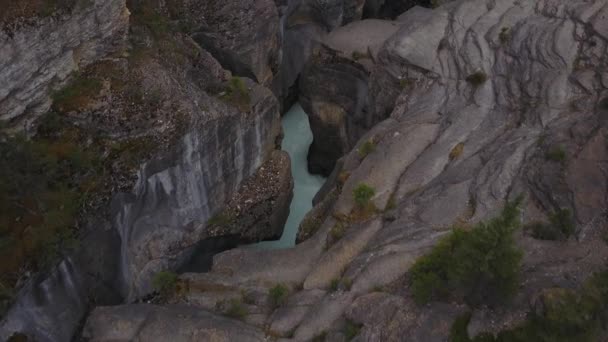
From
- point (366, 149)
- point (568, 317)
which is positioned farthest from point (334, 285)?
point (568, 317)

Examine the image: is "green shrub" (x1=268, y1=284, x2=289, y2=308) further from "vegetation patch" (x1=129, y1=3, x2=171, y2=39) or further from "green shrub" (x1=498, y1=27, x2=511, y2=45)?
"green shrub" (x1=498, y1=27, x2=511, y2=45)

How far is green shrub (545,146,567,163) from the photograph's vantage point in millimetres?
23531

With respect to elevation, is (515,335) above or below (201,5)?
below

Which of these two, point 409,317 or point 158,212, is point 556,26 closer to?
point 409,317

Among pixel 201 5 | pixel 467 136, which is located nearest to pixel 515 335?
pixel 467 136

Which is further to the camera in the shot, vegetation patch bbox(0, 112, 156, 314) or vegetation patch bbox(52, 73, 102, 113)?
vegetation patch bbox(52, 73, 102, 113)

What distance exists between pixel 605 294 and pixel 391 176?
40.8 ft

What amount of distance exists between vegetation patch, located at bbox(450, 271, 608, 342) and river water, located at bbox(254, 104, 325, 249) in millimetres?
17410

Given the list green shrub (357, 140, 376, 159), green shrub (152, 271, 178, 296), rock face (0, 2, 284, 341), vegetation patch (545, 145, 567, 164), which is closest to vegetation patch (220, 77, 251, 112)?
rock face (0, 2, 284, 341)

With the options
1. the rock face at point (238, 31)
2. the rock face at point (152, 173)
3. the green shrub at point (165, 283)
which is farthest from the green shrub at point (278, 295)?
the rock face at point (238, 31)

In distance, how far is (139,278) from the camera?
90.3 ft

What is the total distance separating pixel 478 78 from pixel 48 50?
21979 mm

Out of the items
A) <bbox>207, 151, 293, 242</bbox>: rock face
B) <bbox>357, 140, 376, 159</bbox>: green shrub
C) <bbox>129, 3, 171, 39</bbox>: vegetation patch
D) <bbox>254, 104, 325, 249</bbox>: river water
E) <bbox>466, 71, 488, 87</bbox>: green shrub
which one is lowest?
<bbox>254, 104, 325, 249</bbox>: river water

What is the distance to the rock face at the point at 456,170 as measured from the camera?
67.6 feet
